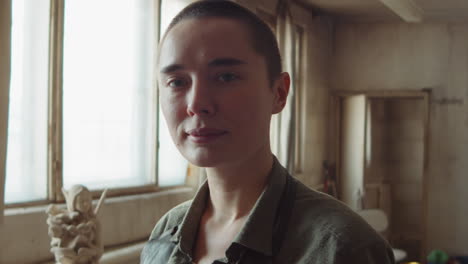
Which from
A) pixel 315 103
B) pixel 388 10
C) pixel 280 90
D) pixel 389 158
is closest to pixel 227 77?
pixel 280 90

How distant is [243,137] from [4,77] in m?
2.23

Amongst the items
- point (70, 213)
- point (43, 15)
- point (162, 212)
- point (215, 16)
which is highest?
point (43, 15)

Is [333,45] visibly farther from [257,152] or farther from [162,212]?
[257,152]

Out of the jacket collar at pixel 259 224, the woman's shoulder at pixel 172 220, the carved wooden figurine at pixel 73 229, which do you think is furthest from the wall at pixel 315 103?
the jacket collar at pixel 259 224

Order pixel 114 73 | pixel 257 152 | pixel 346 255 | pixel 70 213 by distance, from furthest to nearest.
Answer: pixel 114 73 → pixel 70 213 → pixel 257 152 → pixel 346 255

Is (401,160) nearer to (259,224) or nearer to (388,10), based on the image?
(388,10)

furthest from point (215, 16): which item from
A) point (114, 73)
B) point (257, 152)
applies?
point (114, 73)

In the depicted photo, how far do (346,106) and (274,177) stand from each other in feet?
23.5

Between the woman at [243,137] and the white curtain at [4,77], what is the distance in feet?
6.79

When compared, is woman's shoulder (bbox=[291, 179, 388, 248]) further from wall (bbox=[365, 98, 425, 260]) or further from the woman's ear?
wall (bbox=[365, 98, 425, 260])

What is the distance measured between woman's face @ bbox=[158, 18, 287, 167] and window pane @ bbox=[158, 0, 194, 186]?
3.73 metres

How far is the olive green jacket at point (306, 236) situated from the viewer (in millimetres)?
742

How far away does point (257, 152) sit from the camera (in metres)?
0.85

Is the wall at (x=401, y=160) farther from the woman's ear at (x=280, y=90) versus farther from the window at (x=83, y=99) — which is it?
the woman's ear at (x=280, y=90)
